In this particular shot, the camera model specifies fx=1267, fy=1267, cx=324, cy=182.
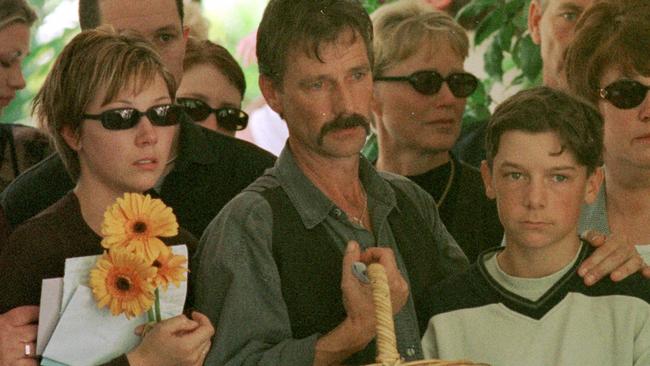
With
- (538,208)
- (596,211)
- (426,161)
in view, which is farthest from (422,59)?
(538,208)

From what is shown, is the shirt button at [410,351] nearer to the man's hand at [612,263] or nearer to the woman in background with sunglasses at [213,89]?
the man's hand at [612,263]

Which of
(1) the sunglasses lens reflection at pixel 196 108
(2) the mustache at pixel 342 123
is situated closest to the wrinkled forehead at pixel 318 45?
(2) the mustache at pixel 342 123

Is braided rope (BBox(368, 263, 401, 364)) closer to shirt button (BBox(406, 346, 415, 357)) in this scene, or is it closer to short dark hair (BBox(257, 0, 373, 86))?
shirt button (BBox(406, 346, 415, 357))

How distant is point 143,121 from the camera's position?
2246mm

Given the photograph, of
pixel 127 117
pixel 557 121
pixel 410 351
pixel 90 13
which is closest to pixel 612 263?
pixel 557 121

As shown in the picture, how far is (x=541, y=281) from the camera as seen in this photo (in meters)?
2.24

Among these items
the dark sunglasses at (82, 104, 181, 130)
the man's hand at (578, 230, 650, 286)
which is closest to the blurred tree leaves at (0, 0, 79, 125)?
the dark sunglasses at (82, 104, 181, 130)

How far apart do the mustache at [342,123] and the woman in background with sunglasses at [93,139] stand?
26 centimetres

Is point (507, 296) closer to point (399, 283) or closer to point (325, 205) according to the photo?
point (399, 283)

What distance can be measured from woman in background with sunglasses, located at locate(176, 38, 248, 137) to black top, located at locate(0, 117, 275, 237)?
38cm

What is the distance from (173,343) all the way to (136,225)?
20cm

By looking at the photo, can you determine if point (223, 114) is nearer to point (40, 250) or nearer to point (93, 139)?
point (93, 139)

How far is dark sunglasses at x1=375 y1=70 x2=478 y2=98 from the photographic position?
295 centimetres

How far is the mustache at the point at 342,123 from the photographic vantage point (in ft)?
7.50
